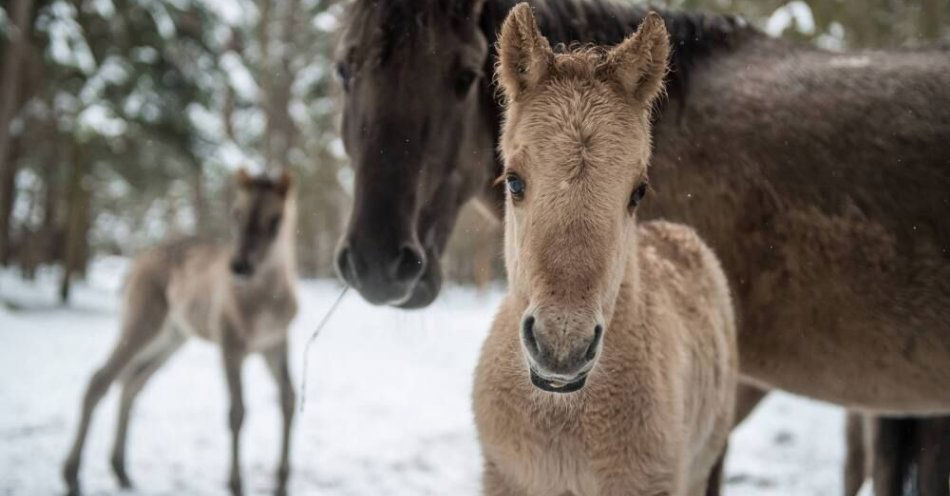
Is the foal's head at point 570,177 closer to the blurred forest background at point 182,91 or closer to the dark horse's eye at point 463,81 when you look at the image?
the dark horse's eye at point 463,81

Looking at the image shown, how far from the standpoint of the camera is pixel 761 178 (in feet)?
8.47

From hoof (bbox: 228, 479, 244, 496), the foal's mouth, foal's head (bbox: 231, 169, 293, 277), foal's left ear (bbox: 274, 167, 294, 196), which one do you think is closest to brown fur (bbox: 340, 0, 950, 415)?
the foal's mouth

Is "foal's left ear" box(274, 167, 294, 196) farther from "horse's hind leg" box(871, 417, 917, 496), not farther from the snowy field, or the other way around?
"horse's hind leg" box(871, 417, 917, 496)

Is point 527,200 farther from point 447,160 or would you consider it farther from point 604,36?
point 604,36

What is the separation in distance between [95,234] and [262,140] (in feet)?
41.3

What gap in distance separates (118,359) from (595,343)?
19.5 ft

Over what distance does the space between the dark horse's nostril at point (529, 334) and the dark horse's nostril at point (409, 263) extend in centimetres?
93

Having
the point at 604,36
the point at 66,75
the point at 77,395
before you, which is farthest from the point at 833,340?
the point at 66,75

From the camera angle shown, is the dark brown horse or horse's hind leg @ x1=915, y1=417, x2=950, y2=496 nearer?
the dark brown horse

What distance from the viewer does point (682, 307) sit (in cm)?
236

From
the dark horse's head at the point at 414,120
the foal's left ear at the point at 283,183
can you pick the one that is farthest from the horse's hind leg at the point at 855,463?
the foal's left ear at the point at 283,183

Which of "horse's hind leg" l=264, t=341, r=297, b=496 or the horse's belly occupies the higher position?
the horse's belly

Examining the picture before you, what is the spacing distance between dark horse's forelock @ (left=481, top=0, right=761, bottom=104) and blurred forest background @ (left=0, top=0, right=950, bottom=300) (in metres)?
0.93

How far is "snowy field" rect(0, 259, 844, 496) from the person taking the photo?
213 inches
